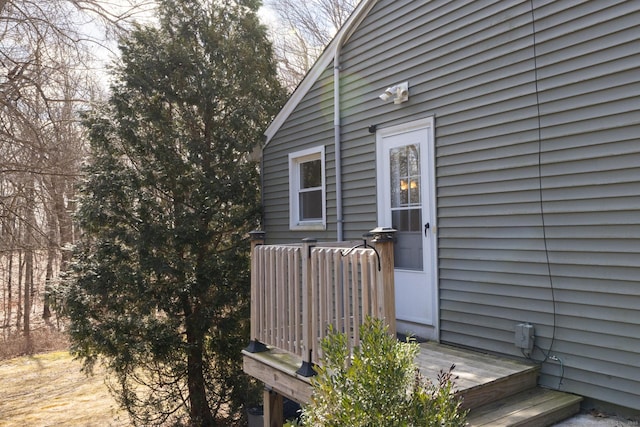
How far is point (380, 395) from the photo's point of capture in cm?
216

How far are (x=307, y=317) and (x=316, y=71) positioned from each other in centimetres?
396

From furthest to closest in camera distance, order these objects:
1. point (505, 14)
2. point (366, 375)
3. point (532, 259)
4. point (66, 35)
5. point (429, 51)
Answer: point (66, 35)
point (429, 51)
point (505, 14)
point (532, 259)
point (366, 375)

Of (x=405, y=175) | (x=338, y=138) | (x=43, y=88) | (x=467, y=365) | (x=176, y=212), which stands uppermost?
(x=43, y=88)

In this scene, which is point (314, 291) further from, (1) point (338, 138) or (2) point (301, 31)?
(2) point (301, 31)

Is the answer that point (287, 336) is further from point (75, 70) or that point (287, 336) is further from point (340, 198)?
point (75, 70)

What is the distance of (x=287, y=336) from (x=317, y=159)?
10.2 ft

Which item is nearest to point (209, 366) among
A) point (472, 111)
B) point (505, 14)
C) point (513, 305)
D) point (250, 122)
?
point (250, 122)

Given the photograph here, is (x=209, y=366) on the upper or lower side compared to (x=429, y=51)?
lower

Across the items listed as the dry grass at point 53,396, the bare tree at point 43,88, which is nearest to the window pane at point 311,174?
the dry grass at point 53,396

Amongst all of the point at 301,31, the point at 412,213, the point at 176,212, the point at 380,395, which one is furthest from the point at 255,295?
the point at 301,31

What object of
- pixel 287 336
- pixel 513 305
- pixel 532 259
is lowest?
pixel 287 336

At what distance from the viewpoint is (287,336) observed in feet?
13.1

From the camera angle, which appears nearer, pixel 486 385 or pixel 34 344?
pixel 486 385

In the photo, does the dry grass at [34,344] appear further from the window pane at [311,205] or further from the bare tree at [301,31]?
the bare tree at [301,31]
